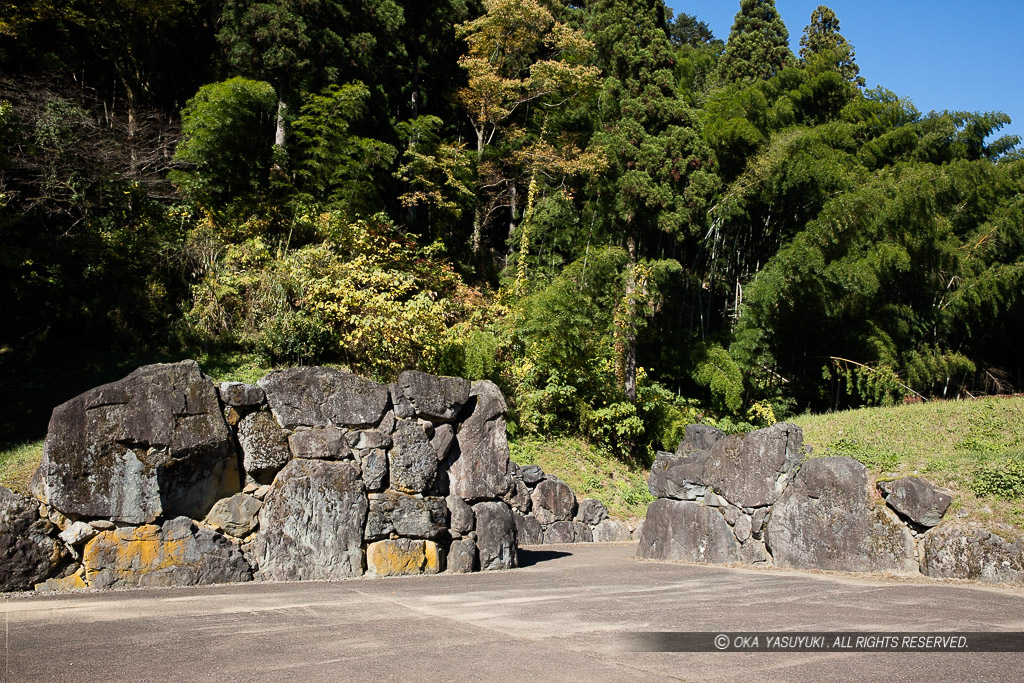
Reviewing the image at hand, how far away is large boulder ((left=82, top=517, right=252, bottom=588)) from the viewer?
16.9ft

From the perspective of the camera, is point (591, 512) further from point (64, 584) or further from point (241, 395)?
point (64, 584)

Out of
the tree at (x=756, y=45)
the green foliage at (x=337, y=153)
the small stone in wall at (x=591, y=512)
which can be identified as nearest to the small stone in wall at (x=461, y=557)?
the small stone in wall at (x=591, y=512)

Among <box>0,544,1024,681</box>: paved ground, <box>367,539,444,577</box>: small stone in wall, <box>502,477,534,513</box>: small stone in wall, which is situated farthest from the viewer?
<box>502,477,534,513</box>: small stone in wall

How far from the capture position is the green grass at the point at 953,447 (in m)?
5.83

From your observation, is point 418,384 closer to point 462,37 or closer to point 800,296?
point 800,296

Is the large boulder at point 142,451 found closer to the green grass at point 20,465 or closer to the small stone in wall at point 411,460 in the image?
the green grass at point 20,465

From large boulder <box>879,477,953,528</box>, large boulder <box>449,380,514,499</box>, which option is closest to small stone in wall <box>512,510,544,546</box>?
large boulder <box>449,380,514,499</box>

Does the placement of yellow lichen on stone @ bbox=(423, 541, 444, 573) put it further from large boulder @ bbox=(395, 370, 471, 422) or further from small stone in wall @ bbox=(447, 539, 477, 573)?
large boulder @ bbox=(395, 370, 471, 422)

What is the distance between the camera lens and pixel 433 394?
6449 mm

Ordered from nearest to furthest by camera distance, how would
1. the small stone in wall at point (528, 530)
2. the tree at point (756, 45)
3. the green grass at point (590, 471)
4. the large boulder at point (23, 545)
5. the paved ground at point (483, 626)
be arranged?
the paved ground at point (483, 626), the large boulder at point (23, 545), the small stone in wall at point (528, 530), the green grass at point (590, 471), the tree at point (756, 45)

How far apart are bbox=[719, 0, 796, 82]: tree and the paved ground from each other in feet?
68.7

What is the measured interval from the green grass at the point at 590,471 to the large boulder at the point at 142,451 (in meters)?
6.78

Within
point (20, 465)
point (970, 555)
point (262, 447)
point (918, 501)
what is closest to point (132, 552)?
point (262, 447)

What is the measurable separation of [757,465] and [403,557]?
3425 millimetres
